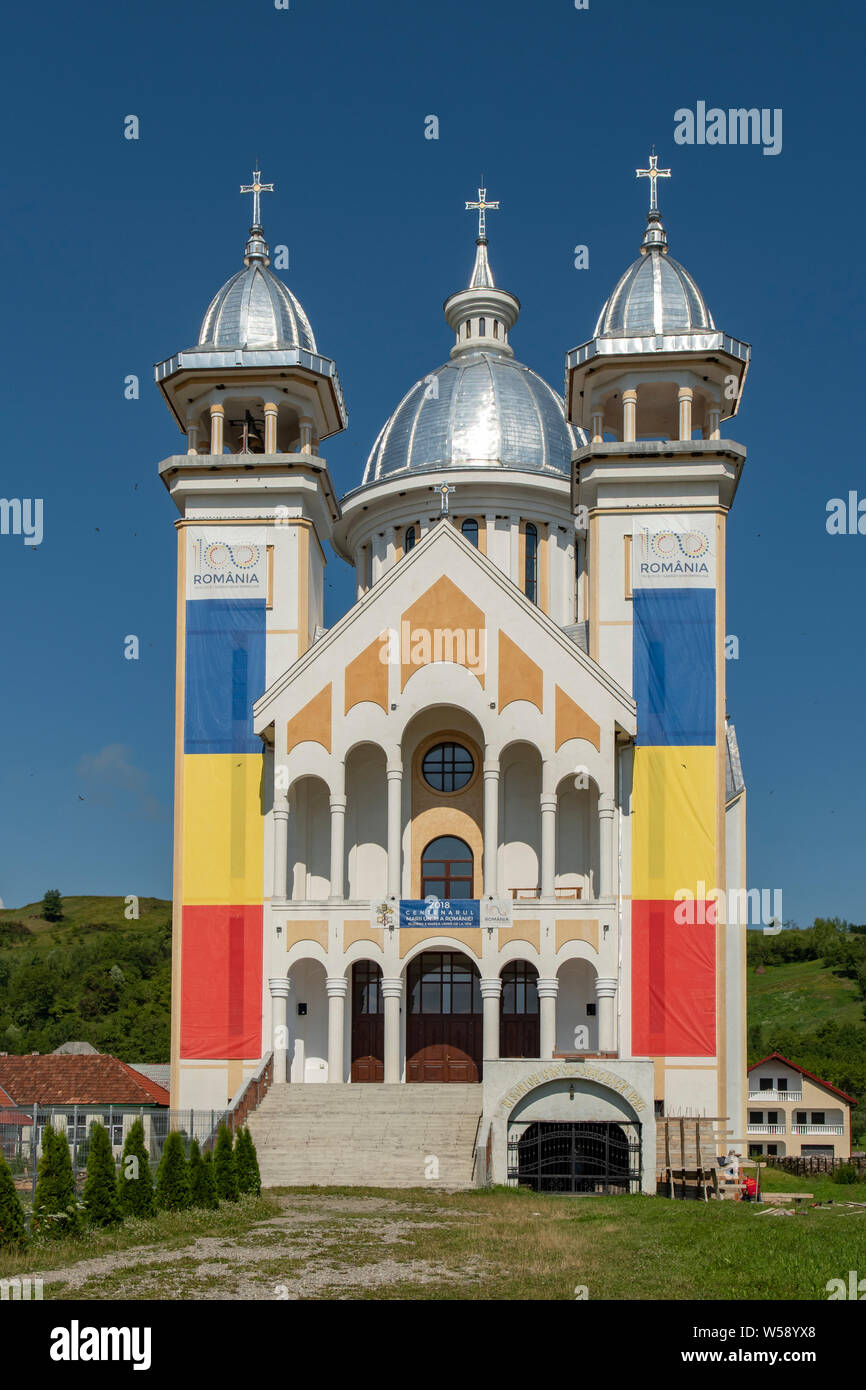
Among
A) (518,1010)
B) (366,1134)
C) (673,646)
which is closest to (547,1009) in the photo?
(518,1010)

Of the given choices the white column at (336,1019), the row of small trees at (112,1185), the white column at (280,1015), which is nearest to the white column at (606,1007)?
the white column at (336,1019)

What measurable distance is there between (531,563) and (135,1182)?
29386 mm

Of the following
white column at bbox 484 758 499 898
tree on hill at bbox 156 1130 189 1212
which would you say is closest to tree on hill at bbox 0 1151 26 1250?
tree on hill at bbox 156 1130 189 1212

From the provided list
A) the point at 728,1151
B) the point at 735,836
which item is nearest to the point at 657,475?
the point at 735,836

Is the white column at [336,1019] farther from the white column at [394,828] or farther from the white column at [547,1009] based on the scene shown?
the white column at [547,1009]

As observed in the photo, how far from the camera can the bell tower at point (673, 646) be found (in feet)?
118

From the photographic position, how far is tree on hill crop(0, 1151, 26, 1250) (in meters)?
17.6

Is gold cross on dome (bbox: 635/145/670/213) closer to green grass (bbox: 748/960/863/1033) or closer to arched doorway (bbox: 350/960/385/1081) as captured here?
arched doorway (bbox: 350/960/385/1081)

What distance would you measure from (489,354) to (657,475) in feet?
52.4

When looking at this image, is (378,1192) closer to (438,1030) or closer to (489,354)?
(438,1030)

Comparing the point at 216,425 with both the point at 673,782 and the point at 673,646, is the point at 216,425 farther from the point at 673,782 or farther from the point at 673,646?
the point at 673,782

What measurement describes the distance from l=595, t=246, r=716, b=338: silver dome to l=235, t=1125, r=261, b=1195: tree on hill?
22.3m

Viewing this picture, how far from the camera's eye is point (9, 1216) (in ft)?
58.3

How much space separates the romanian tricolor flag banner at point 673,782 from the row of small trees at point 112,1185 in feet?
45.8
